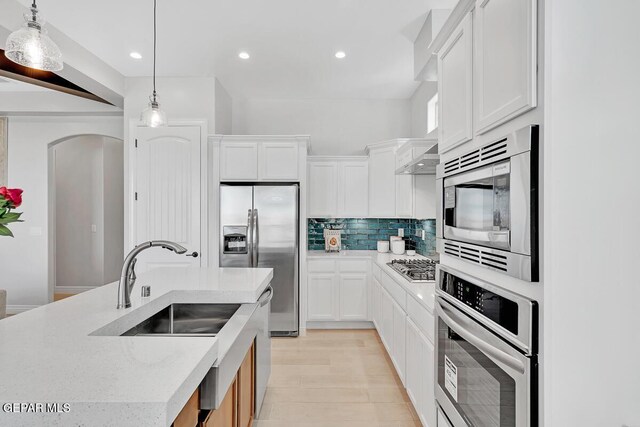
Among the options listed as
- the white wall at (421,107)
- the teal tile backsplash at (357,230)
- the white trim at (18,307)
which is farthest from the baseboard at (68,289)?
the white wall at (421,107)

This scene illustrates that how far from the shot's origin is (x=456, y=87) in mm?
1643

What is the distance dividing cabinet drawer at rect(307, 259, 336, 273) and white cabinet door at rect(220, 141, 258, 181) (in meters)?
1.20

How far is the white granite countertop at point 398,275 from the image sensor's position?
219 centimetres

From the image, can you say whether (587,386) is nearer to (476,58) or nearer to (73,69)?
(476,58)

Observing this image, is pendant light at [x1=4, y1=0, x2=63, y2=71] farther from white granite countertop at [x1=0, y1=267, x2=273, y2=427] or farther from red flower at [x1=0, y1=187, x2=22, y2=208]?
white granite countertop at [x1=0, y1=267, x2=273, y2=427]

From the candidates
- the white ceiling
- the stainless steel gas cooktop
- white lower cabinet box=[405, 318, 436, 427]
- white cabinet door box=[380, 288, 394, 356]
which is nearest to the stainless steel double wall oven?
white lower cabinet box=[405, 318, 436, 427]

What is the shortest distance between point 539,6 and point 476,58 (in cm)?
41

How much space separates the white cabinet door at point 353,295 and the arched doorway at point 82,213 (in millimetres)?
4277

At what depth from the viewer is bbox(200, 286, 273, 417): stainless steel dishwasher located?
4.22ft

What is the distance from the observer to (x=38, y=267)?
16.6ft

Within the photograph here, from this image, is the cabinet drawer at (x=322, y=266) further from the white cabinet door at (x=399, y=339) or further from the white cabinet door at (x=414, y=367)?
the white cabinet door at (x=414, y=367)

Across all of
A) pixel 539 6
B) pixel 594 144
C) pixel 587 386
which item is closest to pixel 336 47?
pixel 539 6

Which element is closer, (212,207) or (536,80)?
(536,80)

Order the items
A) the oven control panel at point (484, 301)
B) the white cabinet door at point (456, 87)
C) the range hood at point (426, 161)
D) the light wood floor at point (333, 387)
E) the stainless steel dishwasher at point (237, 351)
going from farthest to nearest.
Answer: the range hood at point (426, 161) < the light wood floor at point (333, 387) < the white cabinet door at point (456, 87) < the stainless steel dishwasher at point (237, 351) < the oven control panel at point (484, 301)
